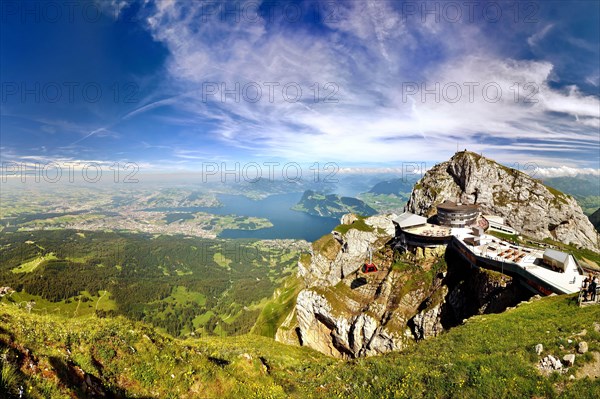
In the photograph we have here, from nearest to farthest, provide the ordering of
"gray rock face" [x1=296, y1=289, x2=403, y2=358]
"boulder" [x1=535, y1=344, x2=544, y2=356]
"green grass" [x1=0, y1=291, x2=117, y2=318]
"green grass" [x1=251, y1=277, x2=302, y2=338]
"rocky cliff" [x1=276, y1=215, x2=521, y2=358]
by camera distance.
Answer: "boulder" [x1=535, y1=344, x2=544, y2=356], "rocky cliff" [x1=276, y1=215, x2=521, y2=358], "gray rock face" [x1=296, y1=289, x2=403, y2=358], "green grass" [x1=251, y1=277, x2=302, y2=338], "green grass" [x1=0, y1=291, x2=117, y2=318]

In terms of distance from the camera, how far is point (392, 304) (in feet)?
160

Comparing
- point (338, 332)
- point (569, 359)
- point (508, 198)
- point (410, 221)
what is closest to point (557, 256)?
point (410, 221)

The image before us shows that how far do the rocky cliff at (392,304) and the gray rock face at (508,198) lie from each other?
119 feet

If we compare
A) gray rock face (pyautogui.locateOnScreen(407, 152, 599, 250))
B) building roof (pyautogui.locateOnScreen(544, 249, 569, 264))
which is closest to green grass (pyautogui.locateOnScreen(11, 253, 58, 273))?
gray rock face (pyautogui.locateOnScreen(407, 152, 599, 250))

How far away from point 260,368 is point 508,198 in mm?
99966

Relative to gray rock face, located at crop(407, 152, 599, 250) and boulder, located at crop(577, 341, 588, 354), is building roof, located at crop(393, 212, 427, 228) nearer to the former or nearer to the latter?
gray rock face, located at crop(407, 152, 599, 250)

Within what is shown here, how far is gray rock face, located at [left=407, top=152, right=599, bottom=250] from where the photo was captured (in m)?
79.2

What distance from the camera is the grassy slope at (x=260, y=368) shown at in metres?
10.5

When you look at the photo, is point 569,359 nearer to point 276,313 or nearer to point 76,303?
point 276,313

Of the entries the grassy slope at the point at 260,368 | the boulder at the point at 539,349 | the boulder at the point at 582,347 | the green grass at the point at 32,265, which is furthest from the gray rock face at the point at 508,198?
the green grass at the point at 32,265

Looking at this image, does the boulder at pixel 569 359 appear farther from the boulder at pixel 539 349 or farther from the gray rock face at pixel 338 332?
the gray rock face at pixel 338 332

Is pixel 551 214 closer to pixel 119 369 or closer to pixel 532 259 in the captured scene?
pixel 532 259

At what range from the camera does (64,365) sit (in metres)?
9.28

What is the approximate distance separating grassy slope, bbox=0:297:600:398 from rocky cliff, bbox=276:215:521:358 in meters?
22.6
